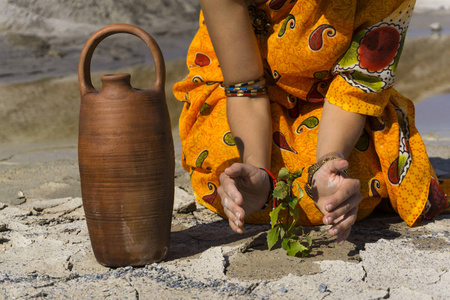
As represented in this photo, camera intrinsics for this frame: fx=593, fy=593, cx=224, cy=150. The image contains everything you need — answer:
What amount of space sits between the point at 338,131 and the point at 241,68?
0.44 m

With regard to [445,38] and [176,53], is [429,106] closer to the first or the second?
[176,53]

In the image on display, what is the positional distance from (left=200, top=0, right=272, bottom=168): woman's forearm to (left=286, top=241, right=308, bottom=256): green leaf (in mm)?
372

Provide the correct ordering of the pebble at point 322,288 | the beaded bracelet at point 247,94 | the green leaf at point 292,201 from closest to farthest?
the pebble at point 322,288
the green leaf at point 292,201
the beaded bracelet at point 247,94

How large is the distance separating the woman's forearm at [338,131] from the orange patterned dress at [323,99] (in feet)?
0.12

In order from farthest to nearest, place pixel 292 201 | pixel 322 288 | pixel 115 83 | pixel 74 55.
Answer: pixel 74 55 < pixel 292 201 < pixel 115 83 < pixel 322 288

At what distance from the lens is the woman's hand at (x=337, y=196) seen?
6.17 feet

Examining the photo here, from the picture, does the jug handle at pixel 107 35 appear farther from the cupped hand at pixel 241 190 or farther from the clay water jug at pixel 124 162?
the cupped hand at pixel 241 190

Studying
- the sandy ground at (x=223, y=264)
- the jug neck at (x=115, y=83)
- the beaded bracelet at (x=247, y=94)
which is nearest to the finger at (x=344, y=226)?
the sandy ground at (x=223, y=264)

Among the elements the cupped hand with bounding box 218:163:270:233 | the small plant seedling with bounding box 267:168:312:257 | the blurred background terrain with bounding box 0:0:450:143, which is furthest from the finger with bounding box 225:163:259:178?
the blurred background terrain with bounding box 0:0:450:143

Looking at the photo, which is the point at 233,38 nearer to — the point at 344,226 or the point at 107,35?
the point at 107,35

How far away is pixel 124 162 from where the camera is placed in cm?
188

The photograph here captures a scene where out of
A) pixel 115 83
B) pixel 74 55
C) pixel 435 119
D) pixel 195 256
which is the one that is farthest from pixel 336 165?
pixel 74 55

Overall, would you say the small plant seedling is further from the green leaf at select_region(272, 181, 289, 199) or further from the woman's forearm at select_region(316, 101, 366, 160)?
the woman's forearm at select_region(316, 101, 366, 160)

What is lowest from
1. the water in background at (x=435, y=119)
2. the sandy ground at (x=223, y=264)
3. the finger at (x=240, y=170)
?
the water in background at (x=435, y=119)
